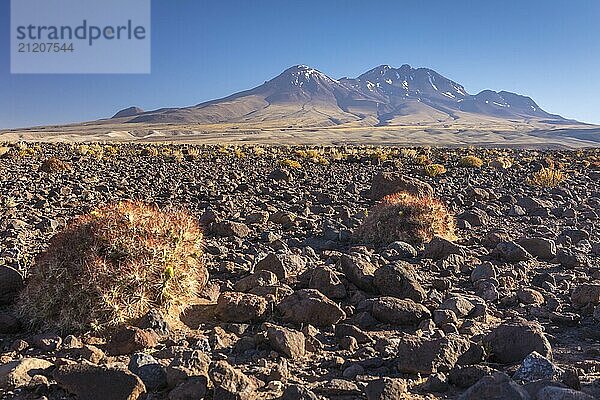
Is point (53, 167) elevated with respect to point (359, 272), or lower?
elevated

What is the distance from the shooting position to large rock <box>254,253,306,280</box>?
20.3 ft

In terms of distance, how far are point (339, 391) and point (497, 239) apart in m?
5.86

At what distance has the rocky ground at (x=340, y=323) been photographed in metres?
3.42

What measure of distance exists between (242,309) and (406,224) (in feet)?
14.1

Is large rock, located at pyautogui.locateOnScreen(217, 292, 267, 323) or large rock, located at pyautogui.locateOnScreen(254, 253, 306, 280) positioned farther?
large rock, located at pyautogui.locateOnScreen(254, 253, 306, 280)

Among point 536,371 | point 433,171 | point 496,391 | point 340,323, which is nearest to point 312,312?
point 340,323

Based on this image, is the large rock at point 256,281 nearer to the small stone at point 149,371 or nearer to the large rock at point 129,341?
the large rock at point 129,341

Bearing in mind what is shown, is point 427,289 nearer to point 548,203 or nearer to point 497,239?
point 497,239

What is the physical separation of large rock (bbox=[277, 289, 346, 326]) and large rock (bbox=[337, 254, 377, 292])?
899 mm

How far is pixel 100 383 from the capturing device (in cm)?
329

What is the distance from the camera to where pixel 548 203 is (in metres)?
12.9

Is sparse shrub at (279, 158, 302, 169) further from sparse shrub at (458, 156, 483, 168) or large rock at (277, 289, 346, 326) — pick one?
large rock at (277, 289, 346, 326)

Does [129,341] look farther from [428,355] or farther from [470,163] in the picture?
[470,163]

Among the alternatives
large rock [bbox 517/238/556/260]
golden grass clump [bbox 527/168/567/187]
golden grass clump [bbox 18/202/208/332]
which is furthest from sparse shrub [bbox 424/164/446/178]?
golden grass clump [bbox 18/202/208/332]
